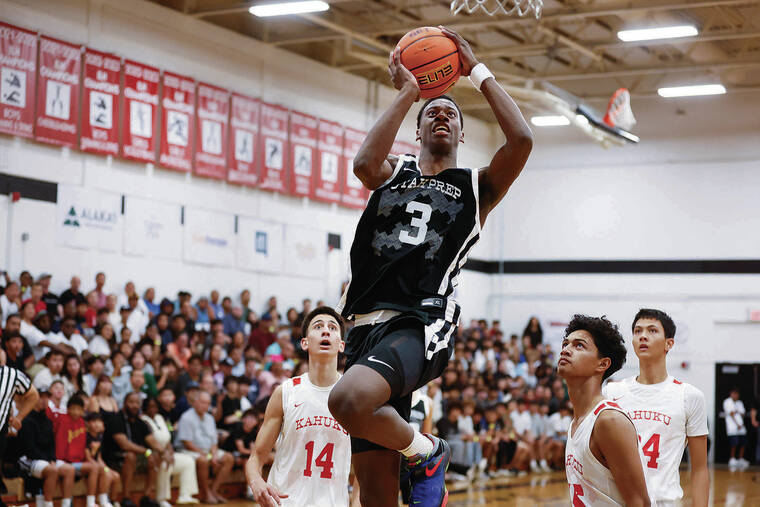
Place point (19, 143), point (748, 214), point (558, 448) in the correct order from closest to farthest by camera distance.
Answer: point (19, 143)
point (558, 448)
point (748, 214)

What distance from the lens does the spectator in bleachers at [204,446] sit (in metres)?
13.1

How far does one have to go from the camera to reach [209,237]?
17906 millimetres

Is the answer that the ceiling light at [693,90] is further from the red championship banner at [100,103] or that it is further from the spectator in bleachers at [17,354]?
the spectator in bleachers at [17,354]

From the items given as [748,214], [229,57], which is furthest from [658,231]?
[229,57]

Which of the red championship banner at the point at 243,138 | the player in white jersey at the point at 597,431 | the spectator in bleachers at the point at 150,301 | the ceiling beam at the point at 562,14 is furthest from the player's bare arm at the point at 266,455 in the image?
the ceiling beam at the point at 562,14

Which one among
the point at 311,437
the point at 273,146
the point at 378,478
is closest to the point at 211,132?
the point at 273,146

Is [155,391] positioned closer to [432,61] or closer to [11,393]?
[11,393]

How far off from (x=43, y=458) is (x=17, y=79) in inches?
238

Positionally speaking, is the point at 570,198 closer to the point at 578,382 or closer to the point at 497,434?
the point at 497,434

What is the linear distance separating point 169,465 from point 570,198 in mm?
15991

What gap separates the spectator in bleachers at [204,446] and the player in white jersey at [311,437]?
7.08 meters

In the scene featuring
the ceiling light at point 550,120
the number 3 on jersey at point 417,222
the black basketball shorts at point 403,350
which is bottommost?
the black basketball shorts at point 403,350

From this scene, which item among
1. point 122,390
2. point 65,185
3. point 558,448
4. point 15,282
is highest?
point 65,185

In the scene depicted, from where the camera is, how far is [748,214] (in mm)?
24219
